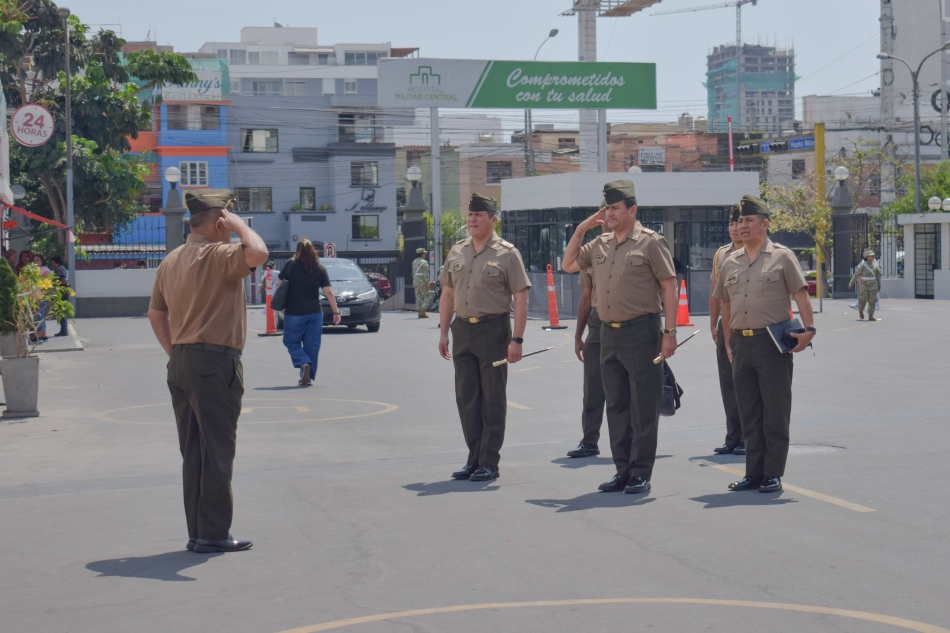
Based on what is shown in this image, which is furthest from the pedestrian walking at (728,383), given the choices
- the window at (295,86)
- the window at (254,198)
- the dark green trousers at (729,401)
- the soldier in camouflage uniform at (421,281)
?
the window at (295,86)

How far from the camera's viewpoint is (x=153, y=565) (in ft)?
20.2

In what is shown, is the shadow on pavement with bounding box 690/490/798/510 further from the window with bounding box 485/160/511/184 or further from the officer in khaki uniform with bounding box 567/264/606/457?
the window with bounding box 485/160/511/184

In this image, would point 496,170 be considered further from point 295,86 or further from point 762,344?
point 762,344

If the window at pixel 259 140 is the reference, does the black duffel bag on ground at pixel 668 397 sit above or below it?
below

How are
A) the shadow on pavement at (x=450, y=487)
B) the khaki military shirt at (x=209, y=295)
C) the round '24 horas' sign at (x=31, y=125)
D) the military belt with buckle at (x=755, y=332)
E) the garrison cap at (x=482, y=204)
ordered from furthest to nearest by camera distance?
the round '24 horas' sign at (x=31, y=125) < the garrison cap at (x=482, y=204) < the shadow on pavement at (x=450, y=487) < the military belt with buckle at (x=755, y=332) < the khaki military shirt at (x=209, y=295)

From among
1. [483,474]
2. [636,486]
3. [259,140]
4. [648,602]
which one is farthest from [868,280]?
[259,140]

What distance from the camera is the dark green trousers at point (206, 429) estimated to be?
641 centimetres

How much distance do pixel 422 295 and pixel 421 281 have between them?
0.41 meters

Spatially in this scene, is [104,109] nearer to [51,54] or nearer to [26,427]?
[51,54]

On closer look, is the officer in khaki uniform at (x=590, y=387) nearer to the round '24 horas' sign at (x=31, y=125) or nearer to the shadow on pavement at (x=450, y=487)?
the shadow on pavement at (x=450, y=487)

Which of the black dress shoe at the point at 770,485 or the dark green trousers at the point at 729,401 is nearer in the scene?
the black dress shoe at the point at 770,485

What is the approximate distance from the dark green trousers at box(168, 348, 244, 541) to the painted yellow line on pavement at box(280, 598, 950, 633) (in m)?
1.58

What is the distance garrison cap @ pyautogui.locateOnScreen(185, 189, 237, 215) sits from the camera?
21.5ft

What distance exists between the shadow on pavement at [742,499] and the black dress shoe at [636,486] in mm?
321
